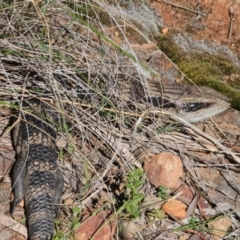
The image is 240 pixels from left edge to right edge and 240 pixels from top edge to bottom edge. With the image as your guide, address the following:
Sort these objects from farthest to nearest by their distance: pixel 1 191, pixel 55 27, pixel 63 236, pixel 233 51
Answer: pixel 233 51 → pixel 55 27 → pixel 1 191 → pixel 63 236

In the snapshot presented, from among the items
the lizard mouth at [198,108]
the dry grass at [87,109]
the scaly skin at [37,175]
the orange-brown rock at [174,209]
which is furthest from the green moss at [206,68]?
the scaly skin at [37,175]

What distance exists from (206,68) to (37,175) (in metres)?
2.05

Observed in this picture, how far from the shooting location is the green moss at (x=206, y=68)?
20.9ft

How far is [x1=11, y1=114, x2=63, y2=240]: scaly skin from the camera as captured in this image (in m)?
4.99

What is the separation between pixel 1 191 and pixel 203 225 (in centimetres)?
155

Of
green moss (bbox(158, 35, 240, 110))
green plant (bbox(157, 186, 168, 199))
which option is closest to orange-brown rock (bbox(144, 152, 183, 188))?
green plant (bbox(157, 186, 168, 199))

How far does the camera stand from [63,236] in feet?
16.1

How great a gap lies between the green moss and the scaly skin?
155 centimetres

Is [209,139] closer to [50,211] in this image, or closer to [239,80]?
[239,80]

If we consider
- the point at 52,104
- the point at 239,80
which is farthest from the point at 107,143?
the point at 239,80

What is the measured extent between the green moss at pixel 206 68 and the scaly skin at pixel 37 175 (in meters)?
1.55

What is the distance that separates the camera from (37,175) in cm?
530

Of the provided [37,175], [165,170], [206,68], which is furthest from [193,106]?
[37,175]

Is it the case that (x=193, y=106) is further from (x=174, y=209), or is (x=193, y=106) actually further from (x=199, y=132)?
(x=174, y=209)
